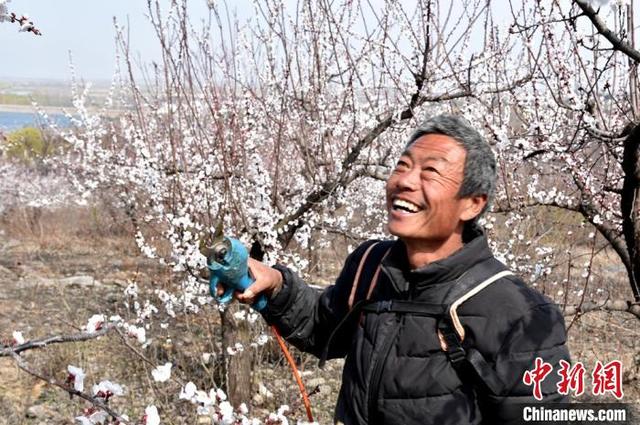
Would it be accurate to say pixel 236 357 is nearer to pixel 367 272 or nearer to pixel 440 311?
pixel 367 272

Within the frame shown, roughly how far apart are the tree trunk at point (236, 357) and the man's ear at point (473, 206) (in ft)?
9.51

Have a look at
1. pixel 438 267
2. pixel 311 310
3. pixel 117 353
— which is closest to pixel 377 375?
pixel 438 267

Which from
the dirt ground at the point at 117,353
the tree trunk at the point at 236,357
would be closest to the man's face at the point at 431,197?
the dirt ground at the point at 117,353

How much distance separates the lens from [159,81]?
4582mm

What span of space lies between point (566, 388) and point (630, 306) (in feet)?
5.67

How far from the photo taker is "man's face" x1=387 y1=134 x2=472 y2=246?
1.63 m

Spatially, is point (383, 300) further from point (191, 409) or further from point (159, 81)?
point (159, 81)

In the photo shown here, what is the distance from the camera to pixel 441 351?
59.2 inches

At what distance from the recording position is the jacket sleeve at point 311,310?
75.8 inches

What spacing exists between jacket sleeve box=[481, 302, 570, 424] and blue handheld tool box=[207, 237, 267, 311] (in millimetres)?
751

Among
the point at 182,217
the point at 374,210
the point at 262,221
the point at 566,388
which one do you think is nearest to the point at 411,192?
the point at 566,388

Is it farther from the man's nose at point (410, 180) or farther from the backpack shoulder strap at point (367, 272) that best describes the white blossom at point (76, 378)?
the man's nose at point (410, 180)

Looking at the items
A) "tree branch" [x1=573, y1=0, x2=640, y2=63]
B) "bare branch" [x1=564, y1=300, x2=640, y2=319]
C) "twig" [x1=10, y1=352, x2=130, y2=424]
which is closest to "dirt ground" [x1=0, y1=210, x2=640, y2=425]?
"bare branch" [x1=564, y1=300, x2=640, y2=319]

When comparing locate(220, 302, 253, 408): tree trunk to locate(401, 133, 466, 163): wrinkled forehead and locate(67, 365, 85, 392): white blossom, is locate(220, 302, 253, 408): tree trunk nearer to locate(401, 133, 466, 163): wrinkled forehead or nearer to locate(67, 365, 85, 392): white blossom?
locate(67, 365, 85, 392): white blossom
